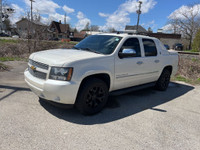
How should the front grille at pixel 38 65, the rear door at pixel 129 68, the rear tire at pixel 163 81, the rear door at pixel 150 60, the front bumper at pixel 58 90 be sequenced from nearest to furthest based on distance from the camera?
the front bumper at pixel 58 90 < the front grille at pixel 38 65 < the rear door at pixel 129 68 < the rear door at pixel 150 60 < the rear tire at pixel 163 81

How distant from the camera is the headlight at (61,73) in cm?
300

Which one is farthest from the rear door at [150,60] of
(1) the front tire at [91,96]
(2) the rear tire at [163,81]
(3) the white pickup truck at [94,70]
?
(1) the front tire at [91,96]

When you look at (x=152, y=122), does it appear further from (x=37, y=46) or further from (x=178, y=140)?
(x=37, y=46)

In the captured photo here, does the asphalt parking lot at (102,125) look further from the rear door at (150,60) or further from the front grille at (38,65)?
the front grille at (38,65)

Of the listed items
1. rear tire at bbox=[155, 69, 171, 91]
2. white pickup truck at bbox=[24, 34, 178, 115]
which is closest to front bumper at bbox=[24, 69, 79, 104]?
white pickup truck at bbox=[24, 34, 178, 115]

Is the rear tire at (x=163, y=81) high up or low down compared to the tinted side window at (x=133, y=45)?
down

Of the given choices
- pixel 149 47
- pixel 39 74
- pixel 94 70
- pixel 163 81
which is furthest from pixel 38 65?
pixel 163 81

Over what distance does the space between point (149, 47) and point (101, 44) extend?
1.64 meters

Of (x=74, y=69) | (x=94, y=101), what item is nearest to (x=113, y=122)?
(x=94, y=101)

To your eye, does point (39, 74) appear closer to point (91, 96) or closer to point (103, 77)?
point (91, 96)

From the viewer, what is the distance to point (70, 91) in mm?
3031

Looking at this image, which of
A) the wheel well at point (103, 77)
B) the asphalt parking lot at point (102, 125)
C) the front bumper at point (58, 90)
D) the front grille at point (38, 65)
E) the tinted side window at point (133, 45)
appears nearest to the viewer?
the asphalt parking lot at point (102, 125)

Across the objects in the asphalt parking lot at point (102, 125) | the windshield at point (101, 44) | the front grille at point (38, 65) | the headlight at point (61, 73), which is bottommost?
the asphalt parking lot at point (102, 125)

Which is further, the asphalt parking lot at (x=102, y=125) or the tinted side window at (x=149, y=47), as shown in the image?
the tinted side window at (x=149, y=47)
